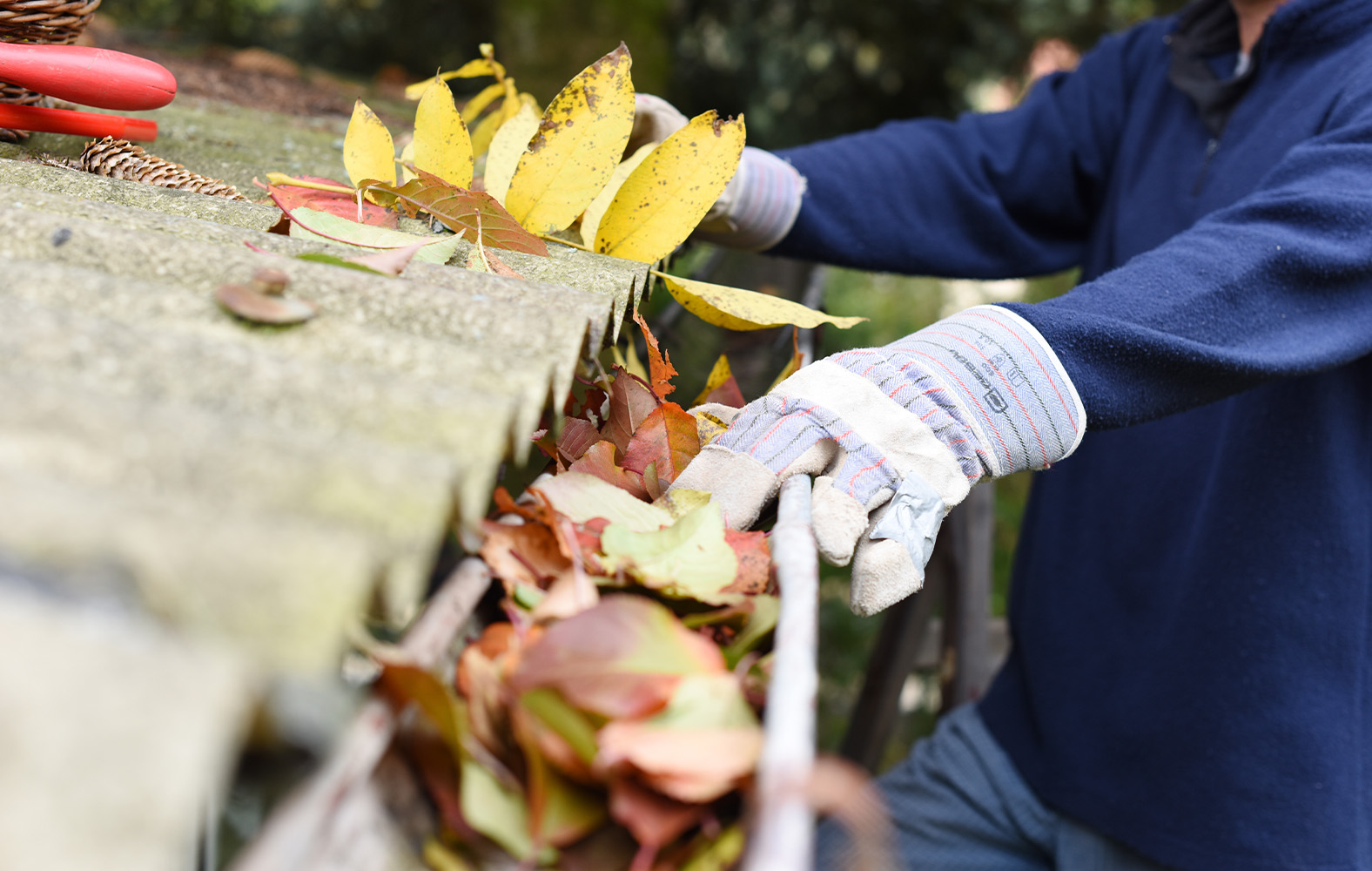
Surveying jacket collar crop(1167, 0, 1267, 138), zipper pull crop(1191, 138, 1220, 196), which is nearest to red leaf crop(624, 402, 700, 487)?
zipper pull crop(1191, 138, 1220, 196)

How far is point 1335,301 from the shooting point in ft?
3.41

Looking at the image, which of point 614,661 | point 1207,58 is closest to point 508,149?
point 614,661

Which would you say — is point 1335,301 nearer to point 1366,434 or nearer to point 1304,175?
point 1304,175

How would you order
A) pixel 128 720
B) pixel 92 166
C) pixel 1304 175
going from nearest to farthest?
pixel 128 720
pixel 92 166
pixel 1304 175

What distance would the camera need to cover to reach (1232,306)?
0.96 metres

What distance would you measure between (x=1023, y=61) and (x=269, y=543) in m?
4.82

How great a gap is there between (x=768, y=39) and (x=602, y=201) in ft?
13.4

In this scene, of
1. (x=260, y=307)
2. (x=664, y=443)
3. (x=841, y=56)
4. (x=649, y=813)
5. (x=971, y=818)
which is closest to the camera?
(x=649, y=813)

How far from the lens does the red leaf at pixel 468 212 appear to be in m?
0.85

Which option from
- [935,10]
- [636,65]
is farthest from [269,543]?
[935,10]

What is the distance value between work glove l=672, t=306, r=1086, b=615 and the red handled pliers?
67 centimetres

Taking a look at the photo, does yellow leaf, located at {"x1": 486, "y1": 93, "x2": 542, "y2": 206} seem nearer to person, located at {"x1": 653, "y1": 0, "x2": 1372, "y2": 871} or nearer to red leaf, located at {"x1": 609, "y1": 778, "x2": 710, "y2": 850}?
person, located at {"x1": 653, "y1": 0, "x2": 1372, "y2": 871}

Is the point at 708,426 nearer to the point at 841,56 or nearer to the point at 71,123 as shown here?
the point at 71,123

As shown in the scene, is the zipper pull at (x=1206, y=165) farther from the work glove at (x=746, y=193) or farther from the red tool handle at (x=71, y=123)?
the red tool handle at (x=71, y=123)
